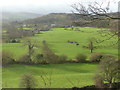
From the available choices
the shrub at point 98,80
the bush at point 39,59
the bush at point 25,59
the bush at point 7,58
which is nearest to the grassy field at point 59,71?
the bush at point 7,58

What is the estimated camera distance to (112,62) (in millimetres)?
11719

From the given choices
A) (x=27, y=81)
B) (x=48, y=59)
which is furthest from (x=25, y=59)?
(x=27, y=81)

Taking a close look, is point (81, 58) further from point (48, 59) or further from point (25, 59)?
point (25, 59)

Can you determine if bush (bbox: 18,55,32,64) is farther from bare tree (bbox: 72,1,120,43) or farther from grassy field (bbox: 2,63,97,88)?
bare tree (bbox: 72,1,120,43)

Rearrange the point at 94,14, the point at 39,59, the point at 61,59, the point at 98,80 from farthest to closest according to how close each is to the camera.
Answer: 1. the point at 61,59
2. the point at 39,59
3. the point at 98,80
4. the point at 94,14

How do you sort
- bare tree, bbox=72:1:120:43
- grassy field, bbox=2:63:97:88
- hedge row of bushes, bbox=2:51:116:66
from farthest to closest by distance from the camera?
1. hedge row of bushes, bbox=2:51:116:66
2. grassy field, bbox=2:63:97:88
3. bare tree, bbox=72:1:120:43

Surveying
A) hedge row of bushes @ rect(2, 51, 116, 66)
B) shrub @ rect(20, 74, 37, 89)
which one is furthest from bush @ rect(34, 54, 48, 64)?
shrub @ rect(20, 74, 37, 89)

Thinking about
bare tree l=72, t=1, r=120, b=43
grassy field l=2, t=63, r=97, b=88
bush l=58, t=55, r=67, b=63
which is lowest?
grassy field l=2, t=63, r=97, b=88

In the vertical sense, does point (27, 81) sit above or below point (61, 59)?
above

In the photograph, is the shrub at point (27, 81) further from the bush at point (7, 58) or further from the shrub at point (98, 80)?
the bush at point (7, 58)

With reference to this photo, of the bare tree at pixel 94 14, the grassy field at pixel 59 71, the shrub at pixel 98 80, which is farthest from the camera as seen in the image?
the grassy field at pixel 59 71

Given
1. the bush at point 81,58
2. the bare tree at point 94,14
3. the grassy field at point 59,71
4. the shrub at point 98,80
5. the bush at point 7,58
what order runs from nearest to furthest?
the bare tree at point 94,14, the shrub at point 98,80, the grassy field at point 59,71, the bush at point 7,58, the bush at point 81,58

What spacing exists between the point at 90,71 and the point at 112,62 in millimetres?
8305

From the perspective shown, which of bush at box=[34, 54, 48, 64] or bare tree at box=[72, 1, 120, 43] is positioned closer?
bare tree at box=[72, 1, 120, 43]
